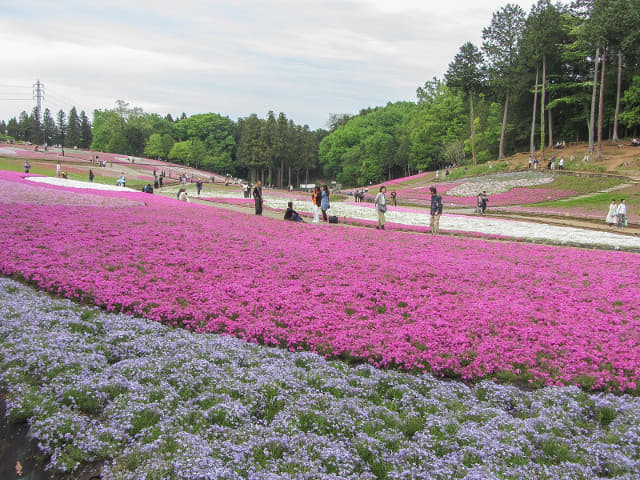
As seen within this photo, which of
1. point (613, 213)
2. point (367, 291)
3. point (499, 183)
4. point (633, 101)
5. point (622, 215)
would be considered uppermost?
point (633, 101)

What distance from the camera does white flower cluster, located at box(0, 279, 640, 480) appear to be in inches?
183

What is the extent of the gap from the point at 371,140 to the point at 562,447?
375ft

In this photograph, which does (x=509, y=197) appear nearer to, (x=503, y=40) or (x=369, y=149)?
(x=503, y=40)

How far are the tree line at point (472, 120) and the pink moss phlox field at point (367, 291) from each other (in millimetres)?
43235

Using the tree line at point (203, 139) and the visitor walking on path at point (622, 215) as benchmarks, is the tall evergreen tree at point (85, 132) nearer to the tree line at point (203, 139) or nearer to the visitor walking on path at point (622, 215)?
the tree line at point (203, 139)

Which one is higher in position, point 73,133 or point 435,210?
point 73,133

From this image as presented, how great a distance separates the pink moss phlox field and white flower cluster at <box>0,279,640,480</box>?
1000 millimetres

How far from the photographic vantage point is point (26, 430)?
526cm

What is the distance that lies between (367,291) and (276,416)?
6108 mm

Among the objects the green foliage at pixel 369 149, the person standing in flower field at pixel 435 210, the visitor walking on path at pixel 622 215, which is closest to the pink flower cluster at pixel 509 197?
the visitor walking on path at pixel 622 215

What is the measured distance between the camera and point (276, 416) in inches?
215

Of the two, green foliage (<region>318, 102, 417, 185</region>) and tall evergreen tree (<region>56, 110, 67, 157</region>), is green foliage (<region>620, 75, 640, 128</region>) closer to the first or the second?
green foliage (<region>318, 102, 417, 185</region>)

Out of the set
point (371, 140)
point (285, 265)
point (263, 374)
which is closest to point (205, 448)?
point (263, 374)

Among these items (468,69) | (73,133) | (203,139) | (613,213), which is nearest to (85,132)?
(73,133)
